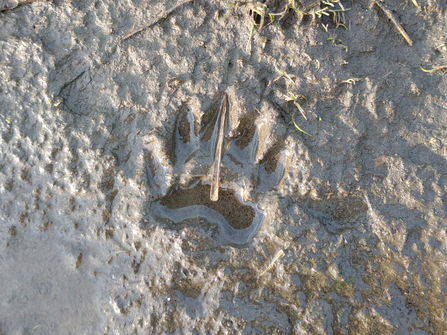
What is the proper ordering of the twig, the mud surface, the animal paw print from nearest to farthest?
the mud surface < the animal paw print < the twig

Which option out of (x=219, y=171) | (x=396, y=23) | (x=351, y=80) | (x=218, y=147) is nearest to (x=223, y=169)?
(x=219, y=171)

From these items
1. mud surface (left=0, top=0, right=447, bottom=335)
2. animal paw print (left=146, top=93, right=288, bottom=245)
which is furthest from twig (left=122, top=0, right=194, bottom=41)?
animal paw print (left=146, top=93, right=288, bottom=245)

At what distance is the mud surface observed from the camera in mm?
2057

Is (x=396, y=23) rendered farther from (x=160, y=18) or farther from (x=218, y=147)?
(x=160, y=18)

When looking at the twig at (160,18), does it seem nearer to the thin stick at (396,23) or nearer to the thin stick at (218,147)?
the thin stick at (218,147)

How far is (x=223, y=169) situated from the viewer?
223cm

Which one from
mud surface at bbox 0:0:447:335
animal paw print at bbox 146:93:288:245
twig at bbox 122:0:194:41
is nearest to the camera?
mud surface at bbox 0:0:447:335

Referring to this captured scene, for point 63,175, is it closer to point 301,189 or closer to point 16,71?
point 16,71

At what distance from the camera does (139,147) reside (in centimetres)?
226

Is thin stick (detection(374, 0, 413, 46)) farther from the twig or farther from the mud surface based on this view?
the twig

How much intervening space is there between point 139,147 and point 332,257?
1.40 metres

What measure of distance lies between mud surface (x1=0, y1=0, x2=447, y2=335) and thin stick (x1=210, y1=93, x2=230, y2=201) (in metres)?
0.05

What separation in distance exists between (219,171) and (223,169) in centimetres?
3

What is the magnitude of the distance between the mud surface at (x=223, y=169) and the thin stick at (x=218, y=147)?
0.18ft
